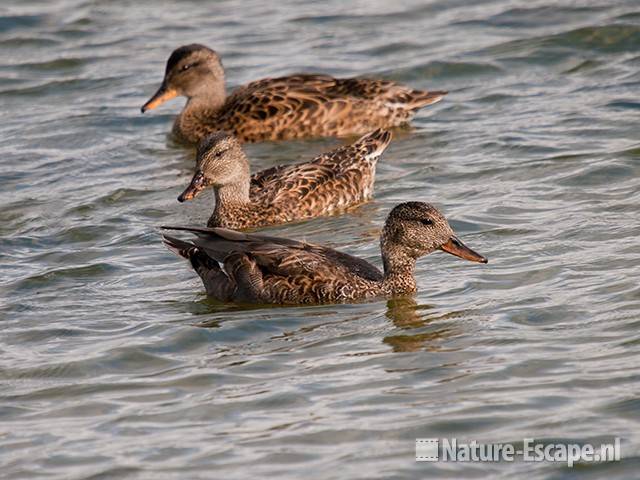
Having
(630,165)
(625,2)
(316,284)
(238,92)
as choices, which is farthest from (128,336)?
(625,2)

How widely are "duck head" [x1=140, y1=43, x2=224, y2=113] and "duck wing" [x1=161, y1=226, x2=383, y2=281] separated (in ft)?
18.4

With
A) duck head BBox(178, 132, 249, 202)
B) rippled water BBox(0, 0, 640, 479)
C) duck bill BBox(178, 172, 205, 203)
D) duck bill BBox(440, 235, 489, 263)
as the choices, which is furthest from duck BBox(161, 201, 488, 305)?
duck head BBox(178, 132, 249, 202)

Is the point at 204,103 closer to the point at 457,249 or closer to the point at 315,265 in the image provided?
the point at 315,265

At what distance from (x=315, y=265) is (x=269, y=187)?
284 centimetres

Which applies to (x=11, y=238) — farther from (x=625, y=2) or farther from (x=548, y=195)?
(x=625, y=2)

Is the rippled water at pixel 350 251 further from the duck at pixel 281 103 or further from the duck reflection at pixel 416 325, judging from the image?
the duck at pixel 281 103

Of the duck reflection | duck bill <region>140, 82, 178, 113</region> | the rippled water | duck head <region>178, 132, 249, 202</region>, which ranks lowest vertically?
the duck reflection

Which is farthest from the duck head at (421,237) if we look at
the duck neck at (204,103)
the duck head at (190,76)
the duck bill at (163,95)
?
the duck bill at (163,95)

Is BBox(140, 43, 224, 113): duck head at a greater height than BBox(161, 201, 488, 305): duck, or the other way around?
BBox(140, 43, 224, 113): duck head

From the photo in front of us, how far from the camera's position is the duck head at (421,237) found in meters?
10.6

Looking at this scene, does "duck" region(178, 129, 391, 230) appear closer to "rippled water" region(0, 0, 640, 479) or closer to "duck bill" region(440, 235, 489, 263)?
"rippled water" region(0, 0, 640, 479)

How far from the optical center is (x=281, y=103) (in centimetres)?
1552

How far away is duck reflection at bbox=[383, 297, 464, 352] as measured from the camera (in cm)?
958

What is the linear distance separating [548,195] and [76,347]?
4710mm
